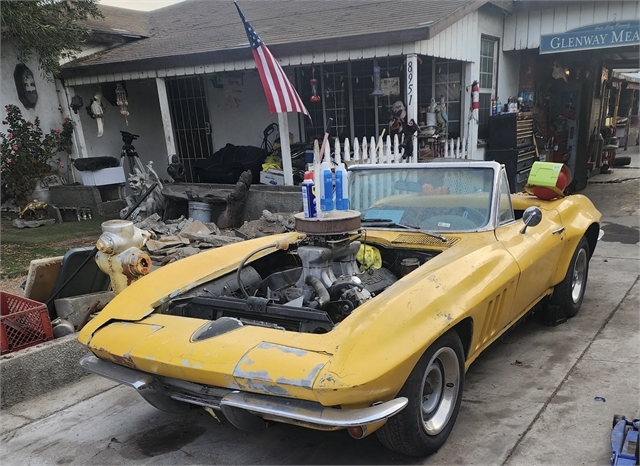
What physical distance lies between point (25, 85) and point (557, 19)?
1074cm

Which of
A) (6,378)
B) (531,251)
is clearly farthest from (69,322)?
(531,251)

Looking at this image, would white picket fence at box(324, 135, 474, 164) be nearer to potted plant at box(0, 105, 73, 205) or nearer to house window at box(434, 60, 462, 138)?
house window at box(434, 60, 462, 138)

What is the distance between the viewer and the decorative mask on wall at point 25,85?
32.2 ft

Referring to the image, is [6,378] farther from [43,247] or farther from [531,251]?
[43,247]

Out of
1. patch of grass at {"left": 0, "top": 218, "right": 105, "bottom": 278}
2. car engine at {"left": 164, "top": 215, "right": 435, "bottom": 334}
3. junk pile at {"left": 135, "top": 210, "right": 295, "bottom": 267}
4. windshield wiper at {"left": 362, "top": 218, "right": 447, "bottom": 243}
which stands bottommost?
patch of grass at {"left": 0, "top": 218, "right": 105, "bottom": 278}

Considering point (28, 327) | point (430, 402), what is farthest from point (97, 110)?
point (430, 402)

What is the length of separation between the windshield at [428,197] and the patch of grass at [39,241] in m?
4.43

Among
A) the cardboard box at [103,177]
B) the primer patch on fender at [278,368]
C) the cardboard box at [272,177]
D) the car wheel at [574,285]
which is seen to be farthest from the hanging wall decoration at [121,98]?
the primer patch on fender at [278,368]

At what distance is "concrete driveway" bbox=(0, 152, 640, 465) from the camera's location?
2586 millimetres

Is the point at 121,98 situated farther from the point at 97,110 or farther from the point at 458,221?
the point at 458,221

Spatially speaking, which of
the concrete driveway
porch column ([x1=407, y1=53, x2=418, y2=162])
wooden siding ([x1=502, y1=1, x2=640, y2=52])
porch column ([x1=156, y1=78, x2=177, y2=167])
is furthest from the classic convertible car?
wooden siding ([x1=502, y1=1, x2=640, y2=52])

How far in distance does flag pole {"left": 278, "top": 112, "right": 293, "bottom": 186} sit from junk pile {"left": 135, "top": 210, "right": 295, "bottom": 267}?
965 millimetres

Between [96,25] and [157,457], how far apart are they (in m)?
11.6

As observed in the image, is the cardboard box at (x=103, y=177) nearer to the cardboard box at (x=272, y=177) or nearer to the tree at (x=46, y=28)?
the tree at (x=46, y=28)
